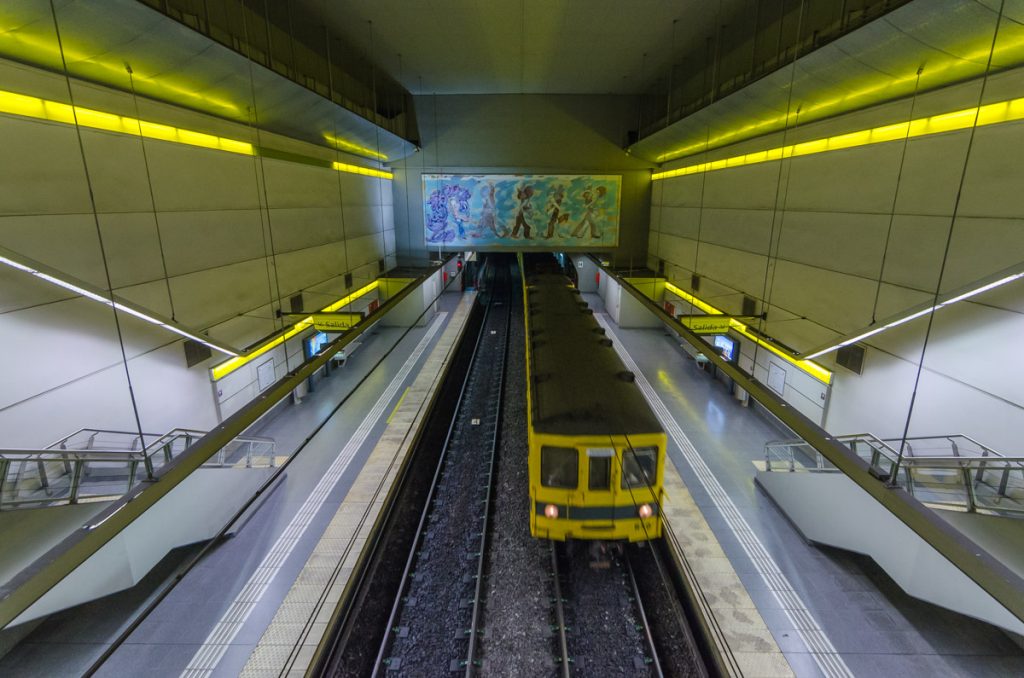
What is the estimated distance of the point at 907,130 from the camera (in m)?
5.81

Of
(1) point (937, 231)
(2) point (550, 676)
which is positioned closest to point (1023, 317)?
(1) point (937, 231)

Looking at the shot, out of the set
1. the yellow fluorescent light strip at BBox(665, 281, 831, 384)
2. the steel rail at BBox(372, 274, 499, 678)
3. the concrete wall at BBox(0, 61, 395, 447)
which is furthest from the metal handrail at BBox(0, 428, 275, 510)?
the yellow fluorescent light strip at BBox(665, 281, 831, 384)

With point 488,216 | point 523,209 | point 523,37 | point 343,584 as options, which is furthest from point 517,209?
point 343,584

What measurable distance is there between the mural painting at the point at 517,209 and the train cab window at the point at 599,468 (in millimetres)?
11997

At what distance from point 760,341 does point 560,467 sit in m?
4.36

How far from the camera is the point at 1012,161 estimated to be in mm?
4574

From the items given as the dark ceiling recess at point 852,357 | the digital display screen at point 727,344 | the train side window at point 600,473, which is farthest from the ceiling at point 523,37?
the train side window at point 600,473

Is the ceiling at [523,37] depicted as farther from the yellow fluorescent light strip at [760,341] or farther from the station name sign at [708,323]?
the yellow fluorescent light strip at [760,341]

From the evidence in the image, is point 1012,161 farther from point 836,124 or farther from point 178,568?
point 178,568

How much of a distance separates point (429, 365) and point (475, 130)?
801 centimetres

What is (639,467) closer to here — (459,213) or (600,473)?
(600,473)

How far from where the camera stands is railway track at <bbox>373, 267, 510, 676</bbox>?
4.51 meters

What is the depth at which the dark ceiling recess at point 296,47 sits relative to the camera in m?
6.05

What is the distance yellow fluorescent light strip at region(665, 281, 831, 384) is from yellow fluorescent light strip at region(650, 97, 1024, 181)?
9.36ft
